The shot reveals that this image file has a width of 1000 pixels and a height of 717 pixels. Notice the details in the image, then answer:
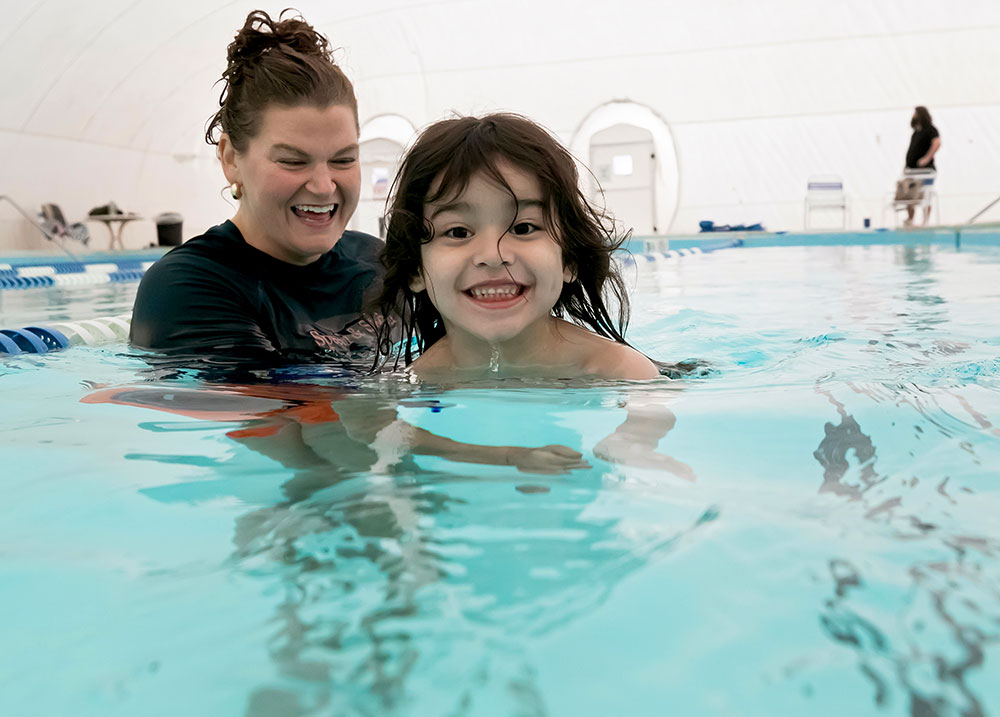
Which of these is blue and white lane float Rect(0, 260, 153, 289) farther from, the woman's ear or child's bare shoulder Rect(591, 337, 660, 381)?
child's bare shoulder Rect(591, 337, 660, 381)

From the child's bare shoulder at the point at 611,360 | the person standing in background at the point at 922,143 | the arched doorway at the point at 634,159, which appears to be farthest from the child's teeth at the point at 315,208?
the arched doorway at the point at 634,159

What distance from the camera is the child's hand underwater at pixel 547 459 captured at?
1.50 metres

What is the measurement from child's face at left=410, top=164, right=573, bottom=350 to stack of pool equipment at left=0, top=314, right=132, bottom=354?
2.22 metres

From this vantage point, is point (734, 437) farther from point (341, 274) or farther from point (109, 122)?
point (109, 122)

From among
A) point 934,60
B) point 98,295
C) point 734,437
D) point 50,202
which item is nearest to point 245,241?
point 734,437

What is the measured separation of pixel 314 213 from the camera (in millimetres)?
2840

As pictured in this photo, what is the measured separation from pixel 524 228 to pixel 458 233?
6.5 inches

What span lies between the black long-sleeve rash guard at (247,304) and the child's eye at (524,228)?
2.81ft

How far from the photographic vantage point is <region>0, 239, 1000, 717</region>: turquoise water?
85 centimetres

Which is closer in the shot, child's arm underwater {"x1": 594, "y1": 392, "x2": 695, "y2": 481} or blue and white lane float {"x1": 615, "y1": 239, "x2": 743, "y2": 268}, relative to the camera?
child's arm underwater {"x1": 594, "y1": 392, "x2": 695, "y2": 481}

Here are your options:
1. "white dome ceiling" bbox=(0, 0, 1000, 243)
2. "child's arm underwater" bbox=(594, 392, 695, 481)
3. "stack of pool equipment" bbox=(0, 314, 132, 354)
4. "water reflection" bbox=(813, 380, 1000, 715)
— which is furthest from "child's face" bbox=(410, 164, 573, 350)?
"white dome ceiling" bbox=(0, 0, 1000, 243)

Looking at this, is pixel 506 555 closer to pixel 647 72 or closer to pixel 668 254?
pixel 668 254

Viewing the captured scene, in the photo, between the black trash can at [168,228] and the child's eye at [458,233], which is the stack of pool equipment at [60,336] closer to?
the child's eye at [458,233]

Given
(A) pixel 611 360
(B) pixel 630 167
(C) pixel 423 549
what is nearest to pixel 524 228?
(A) pixel 611 360
